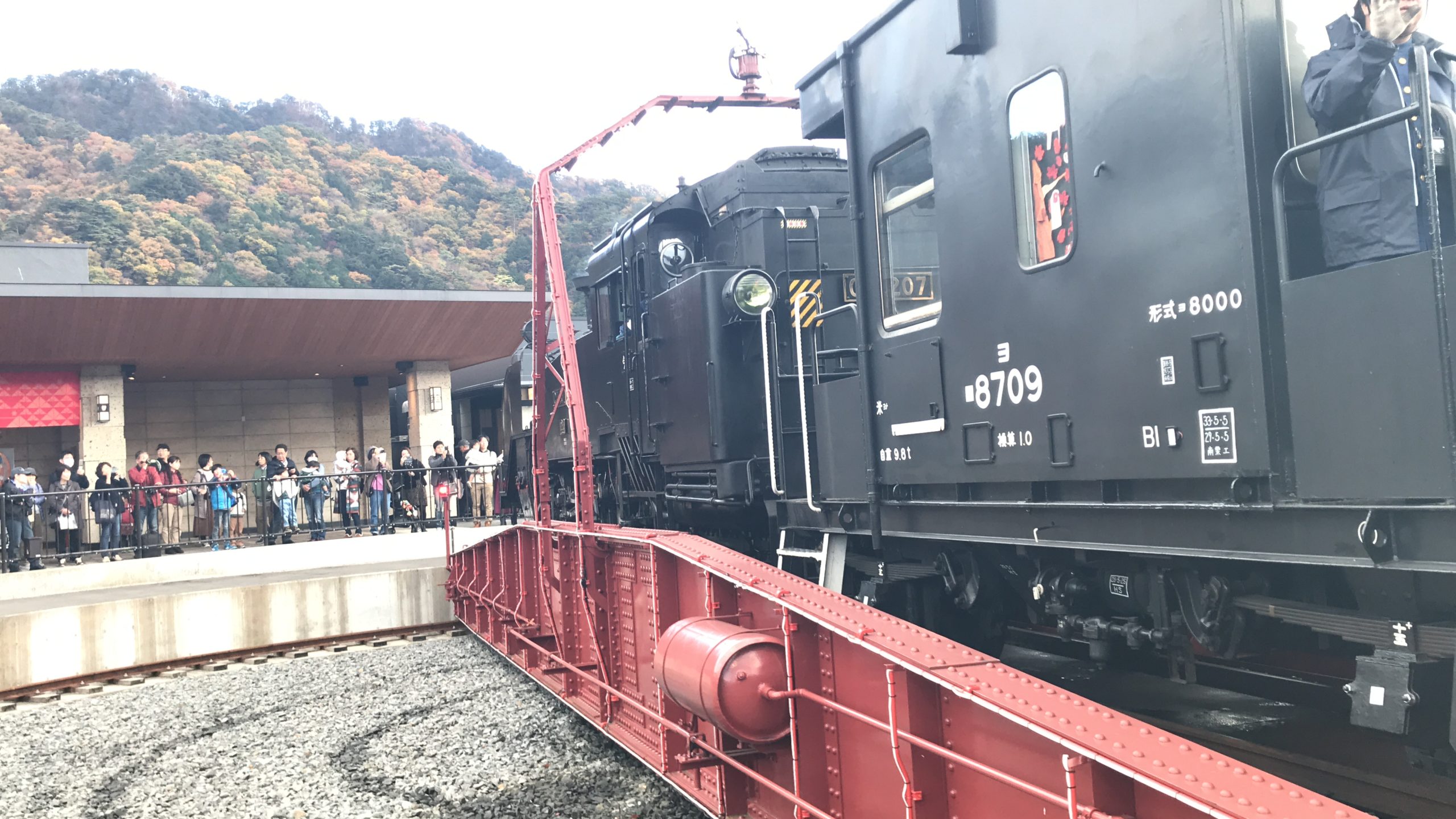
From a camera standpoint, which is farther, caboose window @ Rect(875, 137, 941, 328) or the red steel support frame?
caboose window @ Rect(875, 137, 941, 328)

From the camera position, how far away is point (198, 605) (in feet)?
39.4

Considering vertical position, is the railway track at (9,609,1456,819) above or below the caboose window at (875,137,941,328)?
below

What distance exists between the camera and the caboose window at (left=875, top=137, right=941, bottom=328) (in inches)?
213

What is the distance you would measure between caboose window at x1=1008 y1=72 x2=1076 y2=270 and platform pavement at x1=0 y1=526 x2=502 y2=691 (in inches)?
411

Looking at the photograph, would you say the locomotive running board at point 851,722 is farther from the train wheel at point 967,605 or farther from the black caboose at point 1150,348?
the train wheel at point 967,605

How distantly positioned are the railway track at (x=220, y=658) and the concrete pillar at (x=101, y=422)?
346 inches

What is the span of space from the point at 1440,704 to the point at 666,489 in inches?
274

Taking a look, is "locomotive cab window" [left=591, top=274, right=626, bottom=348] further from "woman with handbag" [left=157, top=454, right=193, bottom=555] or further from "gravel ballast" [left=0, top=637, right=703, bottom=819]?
"woman with handbag" [left=157, top=454, right=193, bottom=555]

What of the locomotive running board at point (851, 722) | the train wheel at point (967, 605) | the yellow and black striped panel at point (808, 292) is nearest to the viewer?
the locomotive running board at point (851, 722)

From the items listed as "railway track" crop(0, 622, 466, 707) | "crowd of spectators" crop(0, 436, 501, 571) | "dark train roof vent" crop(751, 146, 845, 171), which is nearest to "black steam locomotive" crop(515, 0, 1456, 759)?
"dark train roof vent" crop(751, 146, 845, 171)

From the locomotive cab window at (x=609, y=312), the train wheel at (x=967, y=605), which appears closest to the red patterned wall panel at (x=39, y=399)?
the locomotive cab window at (x=609, y=312)

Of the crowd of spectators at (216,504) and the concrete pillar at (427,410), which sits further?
the concrete pillar at (427,410)

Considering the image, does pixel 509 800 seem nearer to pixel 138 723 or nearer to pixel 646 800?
pixel 646 800

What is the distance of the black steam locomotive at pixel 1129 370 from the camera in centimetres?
325
